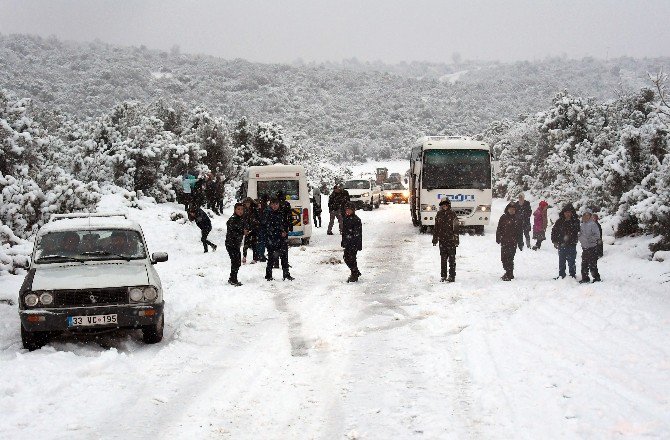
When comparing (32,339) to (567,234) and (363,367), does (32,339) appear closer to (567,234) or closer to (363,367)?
(363,367)

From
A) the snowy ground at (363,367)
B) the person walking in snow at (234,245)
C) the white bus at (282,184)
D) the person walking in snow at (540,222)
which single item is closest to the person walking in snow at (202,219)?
the white bus at (282,184)

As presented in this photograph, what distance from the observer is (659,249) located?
18547 millimetres

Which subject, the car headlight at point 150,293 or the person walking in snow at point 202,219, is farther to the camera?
the person walking in snow at point 202,219

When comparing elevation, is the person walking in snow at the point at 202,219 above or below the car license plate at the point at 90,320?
above

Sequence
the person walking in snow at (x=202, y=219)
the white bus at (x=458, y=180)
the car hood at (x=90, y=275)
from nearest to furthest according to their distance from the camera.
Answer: the car hood at (x=90, y=275) < the person walking in snow at (x=202, y=219) < the white bus at (x=458, y=180)

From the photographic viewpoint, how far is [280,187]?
20.7 meters

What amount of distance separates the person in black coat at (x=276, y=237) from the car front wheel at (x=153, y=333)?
18.4 feet

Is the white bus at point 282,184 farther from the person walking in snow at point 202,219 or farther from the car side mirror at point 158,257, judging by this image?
→ the car side mirror at point 158,257

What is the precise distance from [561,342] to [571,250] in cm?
634

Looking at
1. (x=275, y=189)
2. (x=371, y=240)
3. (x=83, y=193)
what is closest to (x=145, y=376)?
(x=83, y=193)

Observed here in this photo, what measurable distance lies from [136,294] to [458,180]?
693 inches

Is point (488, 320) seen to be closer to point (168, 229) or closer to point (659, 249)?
point (659, 249)

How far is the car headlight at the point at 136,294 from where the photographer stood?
8.52 metres

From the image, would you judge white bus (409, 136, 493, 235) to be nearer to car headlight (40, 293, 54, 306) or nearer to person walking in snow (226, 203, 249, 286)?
person walking in snow (226, 203, 249, 286)
